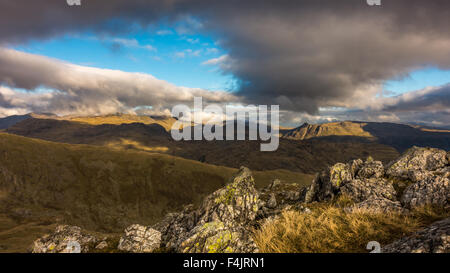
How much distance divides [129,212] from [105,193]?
2590 cm

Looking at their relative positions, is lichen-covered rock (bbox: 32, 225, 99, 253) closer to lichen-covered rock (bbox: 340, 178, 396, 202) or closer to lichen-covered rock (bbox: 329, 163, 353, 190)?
lichen-covered rock (bbox: 340, 178, 396, 202)

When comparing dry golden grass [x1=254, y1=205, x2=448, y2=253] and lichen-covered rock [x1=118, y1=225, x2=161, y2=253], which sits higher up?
dry golden grass [x1=254, y1=205, x2=448, y2=253]

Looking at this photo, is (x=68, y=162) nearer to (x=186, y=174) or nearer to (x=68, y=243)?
(x=186, y=174)

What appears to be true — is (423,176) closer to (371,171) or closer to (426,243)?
(371,171)

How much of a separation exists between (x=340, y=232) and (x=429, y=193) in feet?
24.0

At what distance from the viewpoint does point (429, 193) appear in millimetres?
10773

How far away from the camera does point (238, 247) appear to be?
6867mm

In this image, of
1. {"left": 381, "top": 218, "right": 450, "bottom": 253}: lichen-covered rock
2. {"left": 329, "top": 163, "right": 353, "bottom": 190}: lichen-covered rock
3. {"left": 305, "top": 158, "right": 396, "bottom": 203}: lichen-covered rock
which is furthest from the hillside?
{"left": 381, "top": 218, "right": 450, "bottom": 253}: lichen-covered rock

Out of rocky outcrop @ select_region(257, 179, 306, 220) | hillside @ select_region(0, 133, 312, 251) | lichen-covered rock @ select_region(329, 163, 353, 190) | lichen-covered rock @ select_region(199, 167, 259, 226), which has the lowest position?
hillside @ select_region(0, 133, 312, 251)

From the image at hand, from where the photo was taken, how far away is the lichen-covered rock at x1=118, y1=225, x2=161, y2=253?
10.5m

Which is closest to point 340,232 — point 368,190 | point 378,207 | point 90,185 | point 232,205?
point 378,207

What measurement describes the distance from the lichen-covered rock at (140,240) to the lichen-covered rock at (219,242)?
14.7 feet
